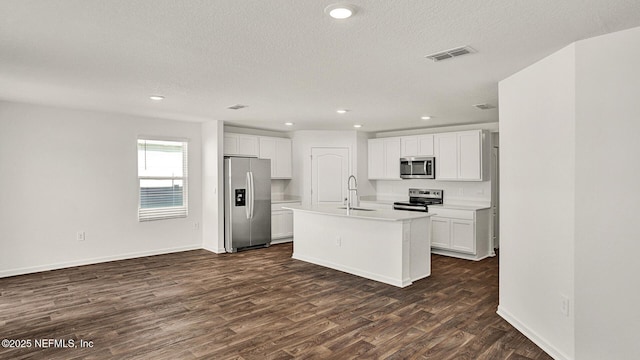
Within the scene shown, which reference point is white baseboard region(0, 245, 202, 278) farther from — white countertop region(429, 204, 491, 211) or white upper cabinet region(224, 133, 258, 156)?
white countertop region(429, 204, 491, 211)

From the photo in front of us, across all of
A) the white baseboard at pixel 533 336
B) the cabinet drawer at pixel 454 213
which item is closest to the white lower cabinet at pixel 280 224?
the cabinet drawer at pixel 454 213

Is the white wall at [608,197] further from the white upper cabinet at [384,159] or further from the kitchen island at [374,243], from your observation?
the white upper cabinet at [384,159]

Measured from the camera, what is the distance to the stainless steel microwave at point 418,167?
6883 mm

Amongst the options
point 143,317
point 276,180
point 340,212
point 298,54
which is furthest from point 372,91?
point 276,180

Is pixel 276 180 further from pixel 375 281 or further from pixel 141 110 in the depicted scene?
pixel 375 281

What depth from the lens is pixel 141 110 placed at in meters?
5.52

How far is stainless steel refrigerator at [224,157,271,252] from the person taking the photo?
6680 mm

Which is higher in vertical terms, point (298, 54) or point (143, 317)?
point (298, 54)

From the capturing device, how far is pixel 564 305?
8.98ft

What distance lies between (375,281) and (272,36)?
339 cm

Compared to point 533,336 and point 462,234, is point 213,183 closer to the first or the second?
point 462,234

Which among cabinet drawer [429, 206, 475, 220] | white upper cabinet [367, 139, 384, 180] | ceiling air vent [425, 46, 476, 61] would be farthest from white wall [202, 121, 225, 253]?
ceiling air vent [425, 46, 476, 61]

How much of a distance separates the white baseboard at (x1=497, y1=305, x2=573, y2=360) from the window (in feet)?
17.6

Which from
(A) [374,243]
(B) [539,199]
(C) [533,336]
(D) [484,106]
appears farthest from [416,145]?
(C) [533,336]
